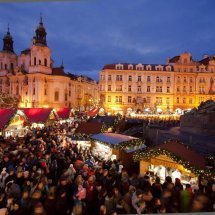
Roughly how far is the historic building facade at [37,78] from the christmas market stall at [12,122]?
2946cm

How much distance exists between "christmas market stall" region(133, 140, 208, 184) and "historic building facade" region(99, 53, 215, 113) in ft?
111

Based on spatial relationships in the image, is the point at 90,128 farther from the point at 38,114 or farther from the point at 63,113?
the point at 63,113

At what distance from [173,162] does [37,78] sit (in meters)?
40.0

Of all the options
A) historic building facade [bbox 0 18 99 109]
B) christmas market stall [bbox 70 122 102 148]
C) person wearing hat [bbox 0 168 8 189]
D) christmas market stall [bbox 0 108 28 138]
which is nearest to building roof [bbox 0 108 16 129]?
christmas market stall [bbox 0 108 28 138]

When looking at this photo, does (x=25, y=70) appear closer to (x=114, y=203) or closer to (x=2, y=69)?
(x=2, y=69)

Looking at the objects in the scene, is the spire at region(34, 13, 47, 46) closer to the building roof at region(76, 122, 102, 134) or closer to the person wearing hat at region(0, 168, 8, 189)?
the building roof at region(76, 122, 102, 134)

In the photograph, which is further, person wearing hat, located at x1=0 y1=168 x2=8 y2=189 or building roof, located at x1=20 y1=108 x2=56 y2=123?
building roof, located at x1=20 y1=108 x2=56 y2=123

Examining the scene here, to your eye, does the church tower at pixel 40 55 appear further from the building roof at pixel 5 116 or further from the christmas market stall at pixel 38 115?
the building roof at pixel 5 116

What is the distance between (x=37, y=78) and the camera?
1752 inches

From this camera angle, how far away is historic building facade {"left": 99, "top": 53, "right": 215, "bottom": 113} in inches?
1647

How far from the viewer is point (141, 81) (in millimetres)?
42594

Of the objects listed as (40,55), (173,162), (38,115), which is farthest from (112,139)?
(40,55)

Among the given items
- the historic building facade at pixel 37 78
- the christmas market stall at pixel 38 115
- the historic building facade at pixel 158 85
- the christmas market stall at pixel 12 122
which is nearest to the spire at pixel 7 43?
the historic building facade at pixel 37 78

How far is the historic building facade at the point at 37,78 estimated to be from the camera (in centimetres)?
4491
